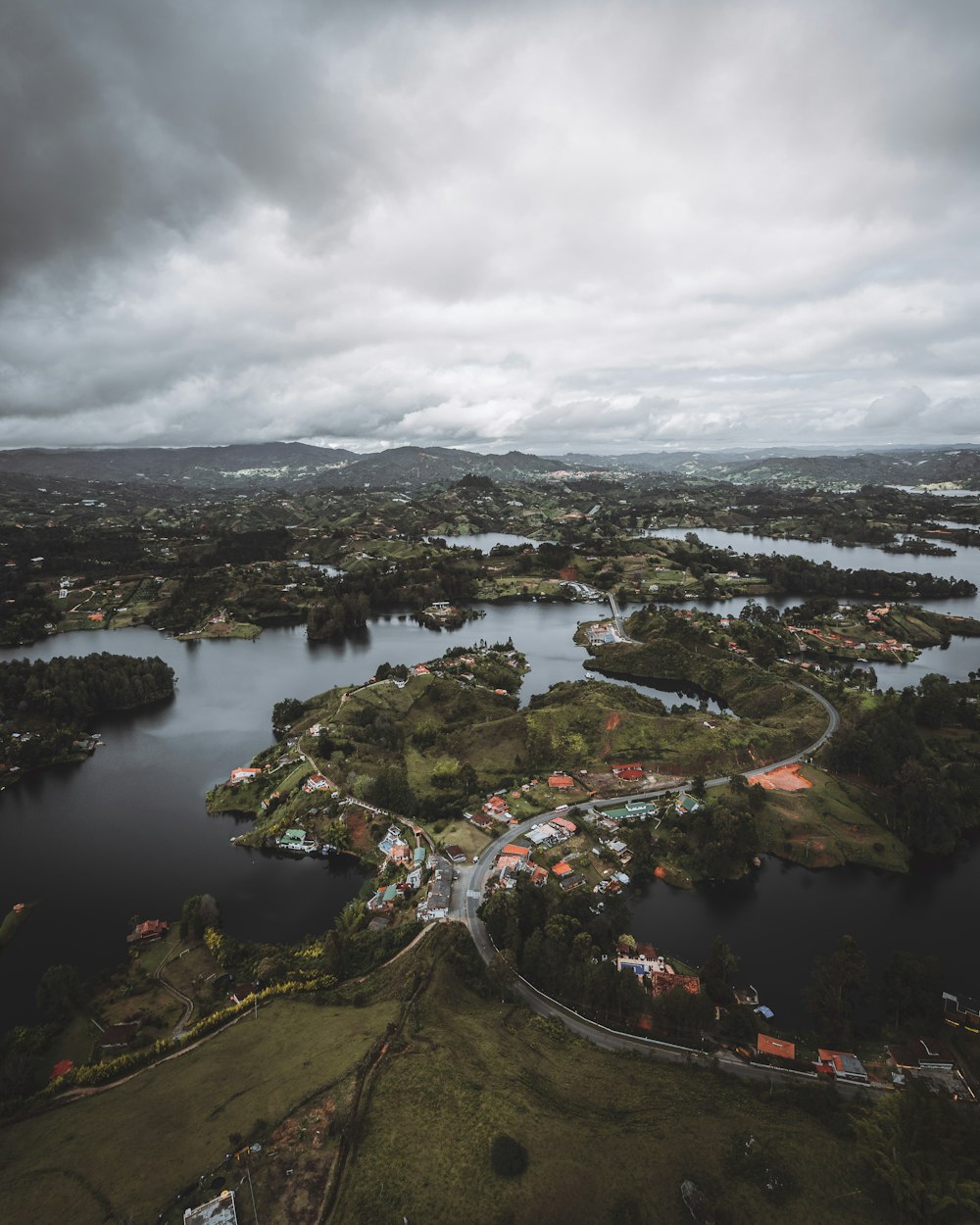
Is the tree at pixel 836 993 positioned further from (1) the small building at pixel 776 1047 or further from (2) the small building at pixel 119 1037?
(2) the small building at pixel 119 1037

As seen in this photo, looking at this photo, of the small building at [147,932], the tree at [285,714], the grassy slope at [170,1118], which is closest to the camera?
the grassy slope at [170,1118]

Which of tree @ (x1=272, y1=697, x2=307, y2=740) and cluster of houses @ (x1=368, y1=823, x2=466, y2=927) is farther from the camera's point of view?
tree @ (x1=272, y1=697, x2=307, y2=740)

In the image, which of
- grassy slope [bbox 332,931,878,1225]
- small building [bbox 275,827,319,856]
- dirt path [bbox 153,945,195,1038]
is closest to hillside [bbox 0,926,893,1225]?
grassy slope [bbox 332,931,878,1225]

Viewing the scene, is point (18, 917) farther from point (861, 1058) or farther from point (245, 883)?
point (861, 1058)

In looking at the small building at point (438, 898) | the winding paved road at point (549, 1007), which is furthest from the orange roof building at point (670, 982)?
the small building at point (438, 898)

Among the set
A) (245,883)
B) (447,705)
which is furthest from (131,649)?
(245,883)

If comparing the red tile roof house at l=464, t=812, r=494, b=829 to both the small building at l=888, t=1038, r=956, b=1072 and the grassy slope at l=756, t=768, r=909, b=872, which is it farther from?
the small building at l=888, t=1038, r=956, b=1072
